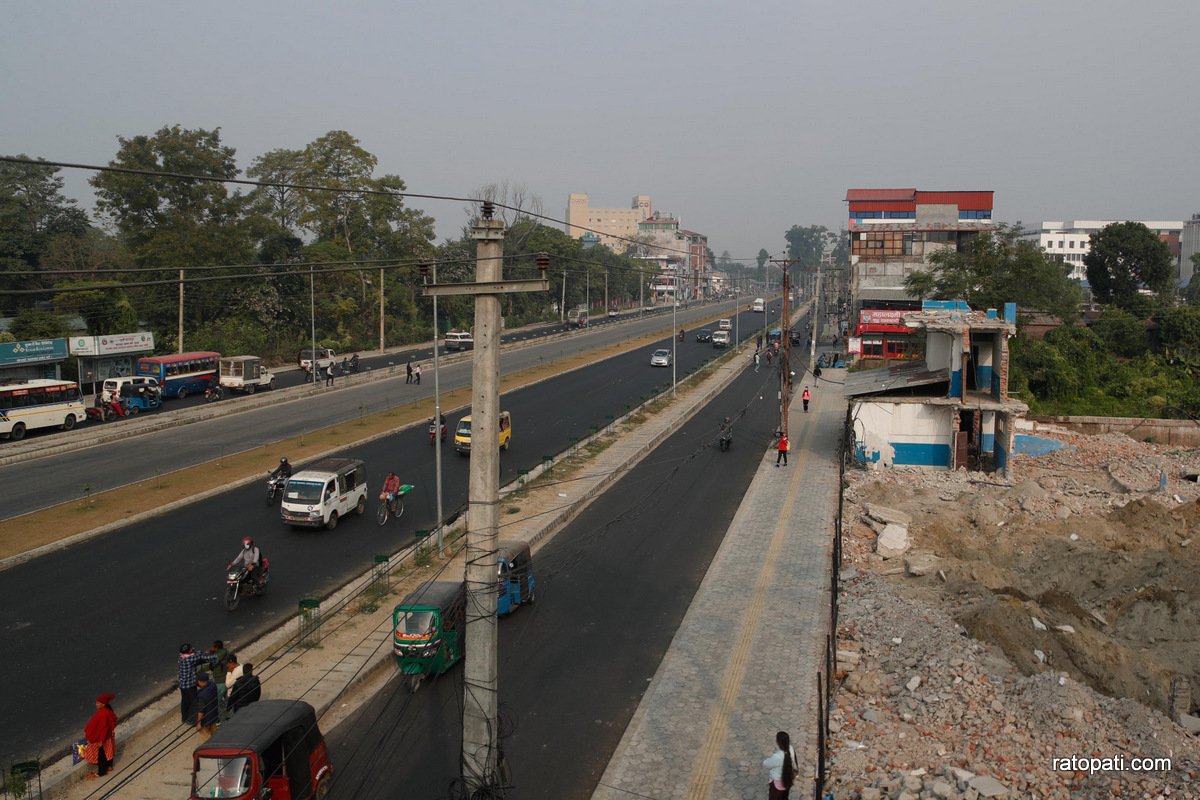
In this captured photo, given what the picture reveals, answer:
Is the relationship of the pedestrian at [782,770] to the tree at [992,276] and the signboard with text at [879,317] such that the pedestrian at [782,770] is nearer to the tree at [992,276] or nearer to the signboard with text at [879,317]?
the tree at [992,276]

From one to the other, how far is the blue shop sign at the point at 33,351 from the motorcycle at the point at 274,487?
916 inches

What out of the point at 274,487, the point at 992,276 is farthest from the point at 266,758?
the point at 992,276

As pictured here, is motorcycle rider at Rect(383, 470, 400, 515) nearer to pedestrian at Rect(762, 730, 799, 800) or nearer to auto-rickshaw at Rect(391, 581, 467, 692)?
auto-rickshaw at Rect(391, 581, 467, 692)

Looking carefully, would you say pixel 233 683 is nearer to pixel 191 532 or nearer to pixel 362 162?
pixel 191 532

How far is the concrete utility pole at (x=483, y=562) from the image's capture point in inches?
400

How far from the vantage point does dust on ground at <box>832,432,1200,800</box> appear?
1202cm

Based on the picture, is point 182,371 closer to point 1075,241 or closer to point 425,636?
point 425,636

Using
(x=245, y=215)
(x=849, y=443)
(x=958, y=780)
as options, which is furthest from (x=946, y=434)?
(x=245, y=215)

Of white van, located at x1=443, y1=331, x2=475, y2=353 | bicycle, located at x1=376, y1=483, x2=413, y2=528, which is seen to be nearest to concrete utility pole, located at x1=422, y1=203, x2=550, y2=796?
bicycle, located at x1=376, y1=483, x2=413, y2=528

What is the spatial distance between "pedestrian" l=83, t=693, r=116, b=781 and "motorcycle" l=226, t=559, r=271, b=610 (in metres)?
6.55

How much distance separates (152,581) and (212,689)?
848 centimetres

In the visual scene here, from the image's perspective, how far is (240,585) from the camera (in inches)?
782

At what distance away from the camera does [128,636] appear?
1828 cm

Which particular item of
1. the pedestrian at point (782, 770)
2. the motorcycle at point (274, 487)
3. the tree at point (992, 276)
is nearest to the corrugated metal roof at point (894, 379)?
the tree at point (992, 276)
